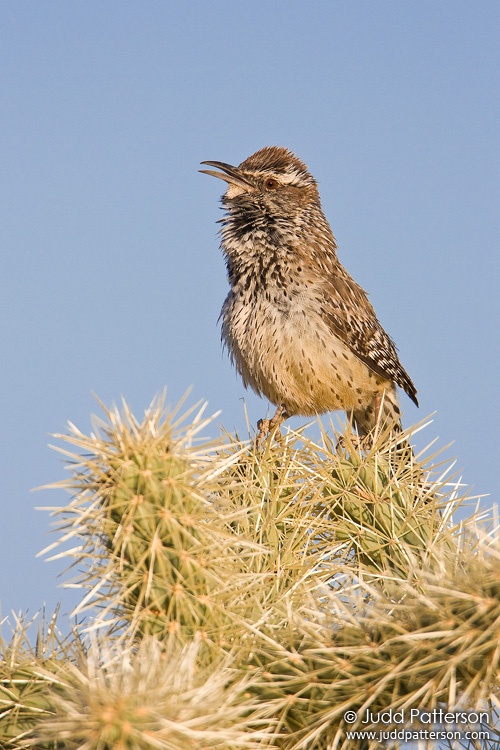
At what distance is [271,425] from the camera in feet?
15.3

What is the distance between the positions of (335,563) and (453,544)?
515mm

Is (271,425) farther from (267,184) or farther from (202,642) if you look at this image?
(202,642)

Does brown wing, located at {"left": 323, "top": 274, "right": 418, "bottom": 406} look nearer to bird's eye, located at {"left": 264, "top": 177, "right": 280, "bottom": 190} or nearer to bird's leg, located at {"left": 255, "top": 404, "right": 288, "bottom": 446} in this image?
bird's leg, located at {"left": 255, "top": 404, "right": 288, "bottom": 446}

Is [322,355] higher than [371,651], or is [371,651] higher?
[322,355]

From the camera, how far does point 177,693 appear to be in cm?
165

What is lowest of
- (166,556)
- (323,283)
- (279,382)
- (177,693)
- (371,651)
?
(177,693)

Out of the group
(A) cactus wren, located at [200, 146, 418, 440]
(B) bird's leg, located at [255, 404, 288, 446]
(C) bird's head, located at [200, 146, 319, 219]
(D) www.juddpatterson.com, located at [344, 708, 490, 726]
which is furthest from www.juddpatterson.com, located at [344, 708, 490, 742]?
(C) bird's head, located at [200, 146, 319, 219]

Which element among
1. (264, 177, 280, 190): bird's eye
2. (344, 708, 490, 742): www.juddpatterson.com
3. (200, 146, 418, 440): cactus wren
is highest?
(264, 177, 280, 190): bird's eye

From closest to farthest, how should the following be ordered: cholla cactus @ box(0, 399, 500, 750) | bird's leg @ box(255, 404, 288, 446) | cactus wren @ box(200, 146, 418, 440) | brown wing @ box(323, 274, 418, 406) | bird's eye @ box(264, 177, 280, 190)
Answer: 1. cholla cactus @ box(0, 399, 500, 750)
2. bird's leg @ box(255, 404, 288, 446)
3. cactus wren @ box(200, 146, 418, 440)
4. brown wing @ box(323, 274, 418, 406)
5. bird's eye @ box(264, 177, 280, 190)

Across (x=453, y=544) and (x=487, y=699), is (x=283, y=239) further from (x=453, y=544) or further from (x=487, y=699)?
(x=487, y=699)

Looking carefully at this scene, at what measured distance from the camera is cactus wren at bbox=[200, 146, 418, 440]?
5000 millimetres

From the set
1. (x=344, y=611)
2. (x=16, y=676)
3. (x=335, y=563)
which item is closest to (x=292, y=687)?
(x=344, y=611)

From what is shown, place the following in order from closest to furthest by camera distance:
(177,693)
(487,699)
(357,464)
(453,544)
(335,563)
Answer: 1. (177,693)
2. (487,699)
3. (453,544)
4. (335,563)
5. (357,464)

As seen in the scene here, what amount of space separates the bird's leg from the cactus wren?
20 mm
